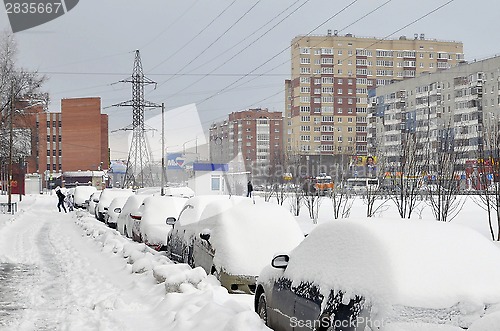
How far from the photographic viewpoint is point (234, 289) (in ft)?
32.2

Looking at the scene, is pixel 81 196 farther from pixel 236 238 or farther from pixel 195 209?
pixel 236 238

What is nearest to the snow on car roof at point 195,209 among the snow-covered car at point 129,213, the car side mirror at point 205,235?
the car side mirror at point 205,235

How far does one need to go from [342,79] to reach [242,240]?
343 feet

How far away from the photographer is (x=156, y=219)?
18.1 m

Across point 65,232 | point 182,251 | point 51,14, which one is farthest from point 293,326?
point 65,232

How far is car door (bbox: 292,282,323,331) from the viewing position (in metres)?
5.65

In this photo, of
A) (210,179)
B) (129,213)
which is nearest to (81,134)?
(210,179)

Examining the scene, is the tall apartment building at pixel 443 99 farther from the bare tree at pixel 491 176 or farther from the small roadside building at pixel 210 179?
the bare tree at pixel 491 176

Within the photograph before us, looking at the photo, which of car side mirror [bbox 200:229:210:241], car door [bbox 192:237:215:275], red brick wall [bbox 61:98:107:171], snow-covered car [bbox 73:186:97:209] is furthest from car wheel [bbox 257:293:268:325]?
red brick wall [bbox 61:98:107:171]

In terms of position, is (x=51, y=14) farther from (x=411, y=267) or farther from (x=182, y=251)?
(x=411, y=267)

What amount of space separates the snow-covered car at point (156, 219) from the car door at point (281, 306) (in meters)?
10.3

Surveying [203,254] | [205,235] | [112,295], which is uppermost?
[205,235]

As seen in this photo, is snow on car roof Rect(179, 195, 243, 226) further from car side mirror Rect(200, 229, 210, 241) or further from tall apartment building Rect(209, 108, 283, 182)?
tall apartment building Rect(209, 108, 283, 182)

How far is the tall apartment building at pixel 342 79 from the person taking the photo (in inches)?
4286
